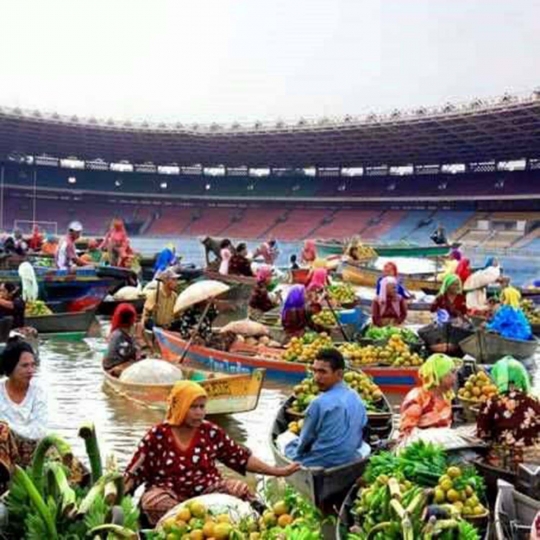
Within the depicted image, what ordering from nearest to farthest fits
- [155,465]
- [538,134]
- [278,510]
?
[278,510], [155,465], [538,134]

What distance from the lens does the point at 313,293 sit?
575 inches

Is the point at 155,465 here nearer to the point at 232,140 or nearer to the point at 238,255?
the point at 238,255

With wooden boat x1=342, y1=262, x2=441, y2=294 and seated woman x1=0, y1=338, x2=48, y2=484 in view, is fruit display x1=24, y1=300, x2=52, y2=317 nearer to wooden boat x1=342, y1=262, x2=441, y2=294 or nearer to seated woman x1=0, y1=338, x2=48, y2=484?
seated woman x1=0, y1=338, x2=48, y2=484

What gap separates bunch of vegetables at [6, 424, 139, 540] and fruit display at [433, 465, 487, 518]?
184 centimetres

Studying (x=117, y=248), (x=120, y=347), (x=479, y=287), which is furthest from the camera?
(x=117, y=248)

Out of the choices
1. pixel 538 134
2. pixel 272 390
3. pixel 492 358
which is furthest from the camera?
pixel 538 134

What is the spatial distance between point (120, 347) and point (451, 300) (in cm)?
513

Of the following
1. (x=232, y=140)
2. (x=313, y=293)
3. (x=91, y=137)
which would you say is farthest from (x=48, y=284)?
(x=91, y=137)

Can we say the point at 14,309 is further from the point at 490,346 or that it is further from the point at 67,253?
the point at 490,346

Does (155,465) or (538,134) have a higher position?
(538,134)

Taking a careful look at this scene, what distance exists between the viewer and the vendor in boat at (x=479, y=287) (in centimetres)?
1441

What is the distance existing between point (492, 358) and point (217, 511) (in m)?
8.58

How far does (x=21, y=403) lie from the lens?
4957 millimetres

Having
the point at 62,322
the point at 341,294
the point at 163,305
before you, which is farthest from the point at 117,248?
the point at 163,305
